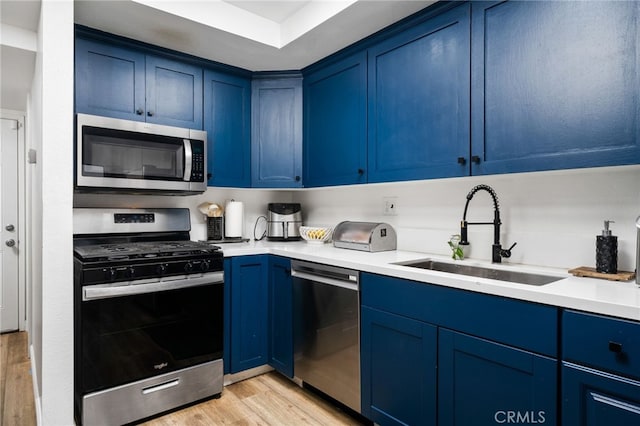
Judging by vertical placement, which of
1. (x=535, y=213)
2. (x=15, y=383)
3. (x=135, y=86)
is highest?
(x=135, y=86)

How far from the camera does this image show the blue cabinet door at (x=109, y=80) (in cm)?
219

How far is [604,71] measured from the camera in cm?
140

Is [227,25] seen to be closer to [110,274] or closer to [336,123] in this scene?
[336,123]

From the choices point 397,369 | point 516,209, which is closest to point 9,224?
point 397,369

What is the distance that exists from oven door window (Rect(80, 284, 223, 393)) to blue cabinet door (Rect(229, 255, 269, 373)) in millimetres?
145

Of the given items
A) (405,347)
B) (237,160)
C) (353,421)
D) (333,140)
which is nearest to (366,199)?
(333,140)

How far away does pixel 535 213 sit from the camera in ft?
6.12

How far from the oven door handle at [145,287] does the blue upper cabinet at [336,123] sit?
102cm

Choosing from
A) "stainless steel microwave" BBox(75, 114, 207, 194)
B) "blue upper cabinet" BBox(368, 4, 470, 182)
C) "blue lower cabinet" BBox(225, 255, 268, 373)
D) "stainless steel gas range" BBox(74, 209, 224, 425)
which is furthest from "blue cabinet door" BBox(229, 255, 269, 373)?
"blue upper cabinet" BBox(368, 4, 470, 182)

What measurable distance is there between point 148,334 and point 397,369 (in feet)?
4.33

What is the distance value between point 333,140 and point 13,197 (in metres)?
3.18

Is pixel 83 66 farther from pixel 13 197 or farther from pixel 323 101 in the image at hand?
pixel 13 197

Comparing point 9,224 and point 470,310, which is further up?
point 9,224

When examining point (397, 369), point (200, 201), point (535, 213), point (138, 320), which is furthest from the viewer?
point (200, 201)
